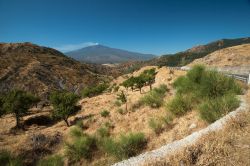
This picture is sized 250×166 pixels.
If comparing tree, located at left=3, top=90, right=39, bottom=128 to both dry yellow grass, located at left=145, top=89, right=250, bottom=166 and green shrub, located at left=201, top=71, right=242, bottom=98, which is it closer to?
green shrub, located at left=201, top=71, right=242, bottom=98

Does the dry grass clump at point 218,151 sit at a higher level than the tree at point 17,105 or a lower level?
higher

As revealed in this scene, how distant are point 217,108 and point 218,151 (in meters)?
3.40

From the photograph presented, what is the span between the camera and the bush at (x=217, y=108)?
8254 mm

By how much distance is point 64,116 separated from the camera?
1083 inches

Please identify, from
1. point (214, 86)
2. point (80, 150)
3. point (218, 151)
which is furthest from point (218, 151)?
point (80, 150)

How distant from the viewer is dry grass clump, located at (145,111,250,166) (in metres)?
5.11

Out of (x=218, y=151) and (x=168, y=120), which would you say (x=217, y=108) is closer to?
(x=168, y=120)

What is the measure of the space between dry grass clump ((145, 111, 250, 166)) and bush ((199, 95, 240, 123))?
6.06 feet

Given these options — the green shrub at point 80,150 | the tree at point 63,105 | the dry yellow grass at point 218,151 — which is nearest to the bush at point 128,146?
the green shrub at point 80,150

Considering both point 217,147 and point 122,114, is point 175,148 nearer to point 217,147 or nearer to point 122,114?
point 217,147

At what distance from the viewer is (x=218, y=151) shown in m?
5.39

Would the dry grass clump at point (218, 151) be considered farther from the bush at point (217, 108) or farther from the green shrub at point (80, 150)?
the green shrub at point (80, 150)

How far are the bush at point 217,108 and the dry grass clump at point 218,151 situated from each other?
6.06ft

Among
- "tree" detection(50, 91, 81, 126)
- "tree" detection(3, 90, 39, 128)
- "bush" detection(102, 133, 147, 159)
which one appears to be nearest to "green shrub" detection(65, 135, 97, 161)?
"bush" detection(102, 133, 147, 159)
